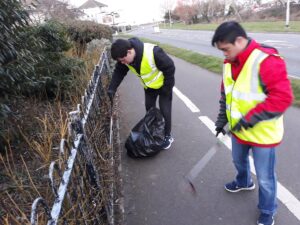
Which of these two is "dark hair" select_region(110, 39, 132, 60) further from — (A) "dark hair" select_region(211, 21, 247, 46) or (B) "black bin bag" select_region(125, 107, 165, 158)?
(A) "dark hair" select_region(211, 21, 247, 46)

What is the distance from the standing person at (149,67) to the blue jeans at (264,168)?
1438 millimetres

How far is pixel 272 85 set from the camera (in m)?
2.21

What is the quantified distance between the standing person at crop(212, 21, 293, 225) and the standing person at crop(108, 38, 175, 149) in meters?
1.34

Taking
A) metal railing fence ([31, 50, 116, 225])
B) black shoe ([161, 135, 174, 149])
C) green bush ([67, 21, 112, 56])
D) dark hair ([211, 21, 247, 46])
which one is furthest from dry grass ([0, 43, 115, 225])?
green bush ([67, 21, 112, 56])

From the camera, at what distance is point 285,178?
3.58 meters

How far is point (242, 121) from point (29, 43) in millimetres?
3820

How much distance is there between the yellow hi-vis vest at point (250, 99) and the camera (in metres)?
2.28

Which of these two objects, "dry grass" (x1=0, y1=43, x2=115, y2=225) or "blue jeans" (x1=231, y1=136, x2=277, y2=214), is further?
"blue jeans" (x1=231, y1=136, x2=277, y2=214)

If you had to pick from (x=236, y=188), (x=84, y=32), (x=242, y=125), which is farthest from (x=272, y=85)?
(x=84, y=32)

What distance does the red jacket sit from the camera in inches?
86.2

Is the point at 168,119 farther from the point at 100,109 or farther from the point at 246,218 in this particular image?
the point at 246,218

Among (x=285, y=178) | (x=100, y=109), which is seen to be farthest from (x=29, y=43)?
(x=285, y=178)

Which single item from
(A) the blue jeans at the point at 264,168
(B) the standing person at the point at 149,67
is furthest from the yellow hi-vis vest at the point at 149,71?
(A) the blue jeans at the point at 264,168

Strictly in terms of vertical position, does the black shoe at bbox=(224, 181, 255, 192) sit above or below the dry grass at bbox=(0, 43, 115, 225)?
below
